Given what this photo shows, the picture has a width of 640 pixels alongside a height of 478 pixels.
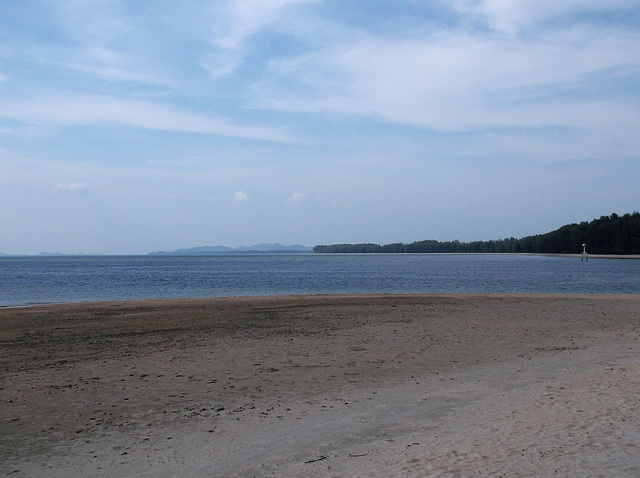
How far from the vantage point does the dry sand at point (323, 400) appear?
6512mm

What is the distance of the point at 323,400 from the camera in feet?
31.0

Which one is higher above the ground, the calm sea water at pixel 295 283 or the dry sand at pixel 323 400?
the dry sand at pixel 323 400

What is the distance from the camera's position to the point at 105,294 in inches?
1679

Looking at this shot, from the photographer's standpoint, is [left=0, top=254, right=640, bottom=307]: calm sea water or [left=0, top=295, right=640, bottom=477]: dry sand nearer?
[left=0, top=295, right=640, bottom=477]: dry sand

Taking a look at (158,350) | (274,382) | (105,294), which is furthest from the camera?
(105,294)

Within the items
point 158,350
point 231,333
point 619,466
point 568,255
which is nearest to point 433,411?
point 619,466

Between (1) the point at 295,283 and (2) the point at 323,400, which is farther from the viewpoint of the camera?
(1) the point at 295,283

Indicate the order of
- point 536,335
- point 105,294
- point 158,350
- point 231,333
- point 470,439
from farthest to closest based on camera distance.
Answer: point 105,294 < point 231,333 < point 536,335 < point 158,350 < point 470,439

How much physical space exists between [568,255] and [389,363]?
168617mm

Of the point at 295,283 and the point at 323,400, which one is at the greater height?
the point at 323,400

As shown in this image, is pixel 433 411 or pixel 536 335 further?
pixel 536 335

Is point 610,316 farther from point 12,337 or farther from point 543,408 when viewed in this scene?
point 12,337

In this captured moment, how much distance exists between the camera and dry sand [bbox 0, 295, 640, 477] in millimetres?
6512

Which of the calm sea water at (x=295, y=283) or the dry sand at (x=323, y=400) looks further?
the calm sea water at (x=295, y=283)
